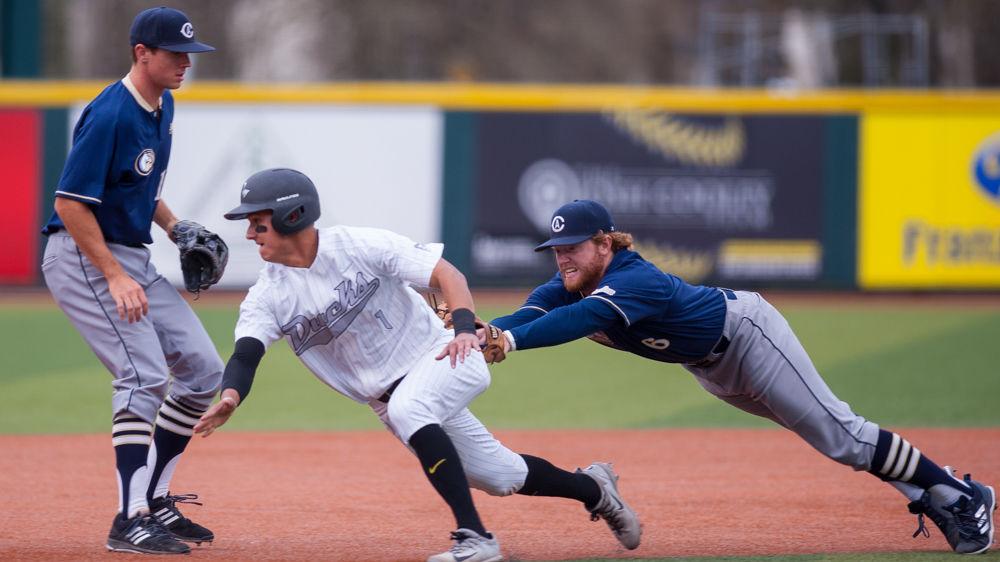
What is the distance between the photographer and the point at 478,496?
21.1ft

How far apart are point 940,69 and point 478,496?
24233 millimetres

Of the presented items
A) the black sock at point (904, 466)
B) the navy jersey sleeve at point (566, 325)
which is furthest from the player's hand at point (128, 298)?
the black sock at point (904, 466)

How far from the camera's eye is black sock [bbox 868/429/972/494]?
16.2 ft

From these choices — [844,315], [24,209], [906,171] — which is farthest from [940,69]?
[24,209]

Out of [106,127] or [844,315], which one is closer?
[106,127]

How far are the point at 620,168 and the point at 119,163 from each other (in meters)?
11.4

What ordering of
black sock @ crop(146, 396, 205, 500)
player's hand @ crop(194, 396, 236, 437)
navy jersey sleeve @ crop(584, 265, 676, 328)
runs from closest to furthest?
player's hand @ crop(194, 396, 236, 437)
navy jersey sleeve @ crop(584, 265, 676, 328)
black sock @ crop(146, 396, 205, 500)

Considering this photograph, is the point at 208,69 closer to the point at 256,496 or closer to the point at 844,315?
the point at 844,315

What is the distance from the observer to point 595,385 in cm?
1055

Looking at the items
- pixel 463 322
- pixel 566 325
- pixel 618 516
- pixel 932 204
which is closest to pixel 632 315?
pixel 566 325

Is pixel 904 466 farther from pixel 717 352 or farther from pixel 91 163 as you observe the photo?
pixel 91 163

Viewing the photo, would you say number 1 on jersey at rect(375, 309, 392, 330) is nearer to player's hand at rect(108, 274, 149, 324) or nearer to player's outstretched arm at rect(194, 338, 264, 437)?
player's outstretched arm at rect(194, 338, 264, 437)

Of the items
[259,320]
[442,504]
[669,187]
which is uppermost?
[259,320]

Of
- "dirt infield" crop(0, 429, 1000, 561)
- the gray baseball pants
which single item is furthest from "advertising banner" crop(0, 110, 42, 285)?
the gray baseball pants
